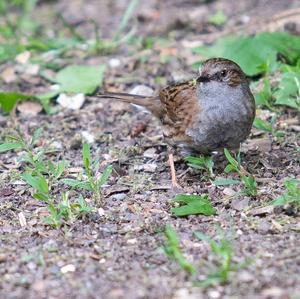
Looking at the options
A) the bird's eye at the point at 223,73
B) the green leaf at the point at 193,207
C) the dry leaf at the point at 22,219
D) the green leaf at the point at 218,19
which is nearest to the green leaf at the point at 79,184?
the dry leaf at the point at 22,219

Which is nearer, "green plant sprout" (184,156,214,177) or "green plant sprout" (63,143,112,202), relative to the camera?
"green plant sprout" (63,143,112,202)

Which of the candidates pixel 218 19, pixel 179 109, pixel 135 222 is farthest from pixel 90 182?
pixel 218 19

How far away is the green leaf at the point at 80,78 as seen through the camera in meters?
7.16

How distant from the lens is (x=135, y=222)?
491cm

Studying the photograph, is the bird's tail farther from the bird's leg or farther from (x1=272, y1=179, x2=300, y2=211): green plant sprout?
(x1=272, y1=179, x2=300, y2=211): green plant sprout

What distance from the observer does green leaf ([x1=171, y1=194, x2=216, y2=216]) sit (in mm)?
4910

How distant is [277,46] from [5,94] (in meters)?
2.38

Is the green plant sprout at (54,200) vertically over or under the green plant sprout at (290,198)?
over

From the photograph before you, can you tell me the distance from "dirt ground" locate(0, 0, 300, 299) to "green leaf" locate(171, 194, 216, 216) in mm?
42

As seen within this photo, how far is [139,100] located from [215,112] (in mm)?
1133

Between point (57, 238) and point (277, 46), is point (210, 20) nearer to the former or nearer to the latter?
point (277, 46)

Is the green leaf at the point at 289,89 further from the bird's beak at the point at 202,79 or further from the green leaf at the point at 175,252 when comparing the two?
the green leaf at the point at 175,252

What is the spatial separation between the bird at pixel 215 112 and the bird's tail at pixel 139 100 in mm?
564

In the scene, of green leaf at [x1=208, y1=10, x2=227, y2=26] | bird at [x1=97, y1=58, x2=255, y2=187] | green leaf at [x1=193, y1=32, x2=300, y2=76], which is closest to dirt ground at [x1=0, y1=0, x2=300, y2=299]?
bird at [x1=97, y1=58, x2=255, y2=187]
